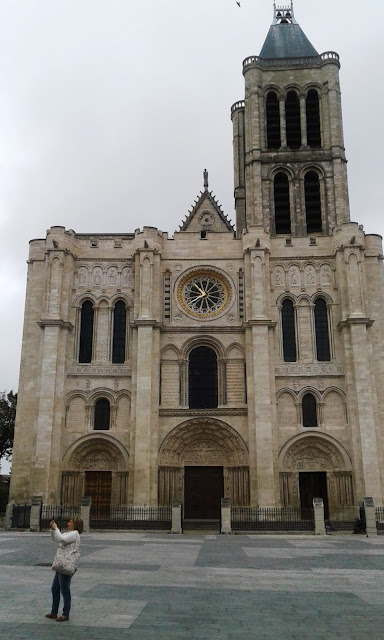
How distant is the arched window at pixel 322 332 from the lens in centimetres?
3144

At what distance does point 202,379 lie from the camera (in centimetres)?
3156

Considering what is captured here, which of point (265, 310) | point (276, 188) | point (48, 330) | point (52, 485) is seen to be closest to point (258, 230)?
point (265, 310)

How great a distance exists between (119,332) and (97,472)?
748 cm

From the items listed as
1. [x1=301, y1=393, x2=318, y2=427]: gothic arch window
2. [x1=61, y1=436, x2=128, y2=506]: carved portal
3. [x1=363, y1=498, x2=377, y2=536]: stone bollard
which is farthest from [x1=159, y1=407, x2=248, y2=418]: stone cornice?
[x1=363, y1=498, x2=377, y2=536]: stone bollard

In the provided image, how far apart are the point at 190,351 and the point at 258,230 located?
25.4 ft

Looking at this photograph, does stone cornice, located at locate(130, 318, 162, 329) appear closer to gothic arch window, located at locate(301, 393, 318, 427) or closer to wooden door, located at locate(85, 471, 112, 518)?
wooden door, located at locate(85, 471, 112, 518)

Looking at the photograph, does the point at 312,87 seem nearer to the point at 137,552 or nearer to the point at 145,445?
the point at 145,445

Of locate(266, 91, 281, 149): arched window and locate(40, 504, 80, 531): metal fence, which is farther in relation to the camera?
locate(266, 91, 281, 149): arched window

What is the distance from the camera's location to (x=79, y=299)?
32.4 meters

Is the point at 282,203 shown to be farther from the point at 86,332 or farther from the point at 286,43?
the point at 86,332

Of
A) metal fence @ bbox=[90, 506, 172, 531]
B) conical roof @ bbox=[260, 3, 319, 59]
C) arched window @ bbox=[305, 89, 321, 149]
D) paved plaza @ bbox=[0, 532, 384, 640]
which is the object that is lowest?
paved plaza @ bbox=[0, 532, 384, 640]

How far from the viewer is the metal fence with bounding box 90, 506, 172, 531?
26250mm

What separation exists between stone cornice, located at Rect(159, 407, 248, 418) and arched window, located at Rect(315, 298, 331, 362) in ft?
17.0

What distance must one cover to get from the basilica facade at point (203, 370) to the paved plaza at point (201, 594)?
12.0 metres
